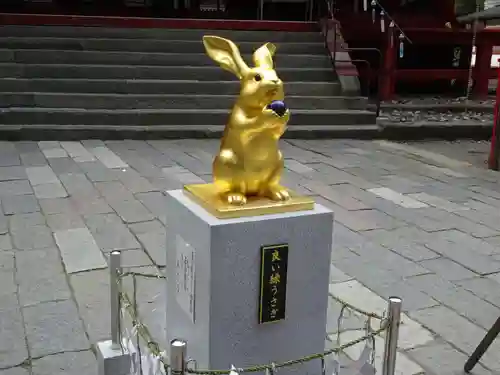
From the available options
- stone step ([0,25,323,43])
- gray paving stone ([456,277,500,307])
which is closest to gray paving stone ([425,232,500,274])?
gray paving stone ([456,277,500,307])

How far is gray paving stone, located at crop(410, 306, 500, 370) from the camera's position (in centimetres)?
309

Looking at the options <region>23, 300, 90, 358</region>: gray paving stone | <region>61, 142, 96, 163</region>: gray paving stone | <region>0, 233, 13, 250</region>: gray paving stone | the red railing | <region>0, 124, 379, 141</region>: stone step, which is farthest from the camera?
the red railing

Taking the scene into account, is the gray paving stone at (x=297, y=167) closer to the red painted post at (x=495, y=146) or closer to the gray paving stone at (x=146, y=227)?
the red painted post at (x=495, y=146)

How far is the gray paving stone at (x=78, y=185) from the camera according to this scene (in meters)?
5.78

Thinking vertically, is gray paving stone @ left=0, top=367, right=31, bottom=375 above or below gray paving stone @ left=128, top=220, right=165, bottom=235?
below

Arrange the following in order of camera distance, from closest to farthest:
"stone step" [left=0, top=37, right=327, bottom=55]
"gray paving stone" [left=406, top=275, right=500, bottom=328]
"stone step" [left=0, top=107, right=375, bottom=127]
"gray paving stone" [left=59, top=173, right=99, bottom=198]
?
"gray paving stone" [left=406, top=275, right=500, bottom=328]
"gray paving stone" [left=59, top=173, right=99, bottom=198]
"stone step" [left=0, top=107, right=375, bottom=127]
"stone step" [left=0, top=37, right=327, bottom=55]

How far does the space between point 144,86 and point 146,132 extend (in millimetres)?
1284

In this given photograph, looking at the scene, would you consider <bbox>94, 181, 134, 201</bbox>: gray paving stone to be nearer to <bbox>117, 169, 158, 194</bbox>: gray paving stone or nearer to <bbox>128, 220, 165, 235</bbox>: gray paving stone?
<bbox>117, 169, 158, 194</bbox>: gray paving stone

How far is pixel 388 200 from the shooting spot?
5902mm

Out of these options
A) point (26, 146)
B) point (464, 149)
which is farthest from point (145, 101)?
point (464, 149)

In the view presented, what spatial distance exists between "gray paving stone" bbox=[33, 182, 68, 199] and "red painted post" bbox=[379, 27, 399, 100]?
7.26 meters

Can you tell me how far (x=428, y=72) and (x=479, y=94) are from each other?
146 centimetres

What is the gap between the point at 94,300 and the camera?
352 cm

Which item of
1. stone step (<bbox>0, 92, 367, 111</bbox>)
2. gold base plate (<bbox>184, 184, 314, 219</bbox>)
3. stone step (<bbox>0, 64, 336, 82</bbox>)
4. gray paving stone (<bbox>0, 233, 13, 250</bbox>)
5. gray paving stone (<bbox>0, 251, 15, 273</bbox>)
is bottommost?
gray paving stone (<bbox>0, 251, 15, 273</bbox>)
